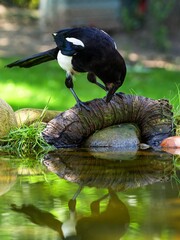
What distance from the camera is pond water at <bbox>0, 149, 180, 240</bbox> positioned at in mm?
4355

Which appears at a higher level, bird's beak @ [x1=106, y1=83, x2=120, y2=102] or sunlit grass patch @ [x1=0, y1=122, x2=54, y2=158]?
bird's beak @ [x1=106, y1=83, x2=120, y2=102]

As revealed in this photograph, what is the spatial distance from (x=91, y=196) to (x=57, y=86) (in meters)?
6.44

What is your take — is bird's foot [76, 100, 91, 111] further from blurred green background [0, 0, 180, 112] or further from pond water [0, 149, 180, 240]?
blurred green background [0, 0, 180, 112]

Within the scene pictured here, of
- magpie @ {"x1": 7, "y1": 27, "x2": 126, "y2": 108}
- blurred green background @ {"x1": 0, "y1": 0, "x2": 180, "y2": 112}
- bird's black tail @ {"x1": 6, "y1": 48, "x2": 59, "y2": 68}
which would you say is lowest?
blurred green background @ {"x1": 0, "y1": 0, "x2": 180, "y2": 112}

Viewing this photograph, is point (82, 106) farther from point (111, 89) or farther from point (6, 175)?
point (6, 175)

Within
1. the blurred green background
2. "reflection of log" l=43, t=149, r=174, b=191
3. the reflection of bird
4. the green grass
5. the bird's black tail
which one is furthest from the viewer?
the blurred green background

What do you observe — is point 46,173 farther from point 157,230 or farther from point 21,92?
point 21,92

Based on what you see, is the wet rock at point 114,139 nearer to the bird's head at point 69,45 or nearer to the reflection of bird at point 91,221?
the bird's head at point 69,45

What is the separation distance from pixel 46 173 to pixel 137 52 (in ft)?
35.9

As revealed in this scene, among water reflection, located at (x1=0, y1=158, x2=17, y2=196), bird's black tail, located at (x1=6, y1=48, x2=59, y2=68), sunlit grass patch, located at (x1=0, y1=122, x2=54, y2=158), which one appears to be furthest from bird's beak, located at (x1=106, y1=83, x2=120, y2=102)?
water reflection, located at (x1=0, y1=158, x2=17, y2=196)

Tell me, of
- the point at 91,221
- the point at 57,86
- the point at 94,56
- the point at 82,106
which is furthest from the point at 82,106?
the point at 57,86

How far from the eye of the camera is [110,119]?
666 centimetres

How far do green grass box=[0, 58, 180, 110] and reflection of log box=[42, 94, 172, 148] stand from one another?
6.60 feet

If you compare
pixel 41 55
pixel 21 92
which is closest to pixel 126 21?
pixel 21 92
